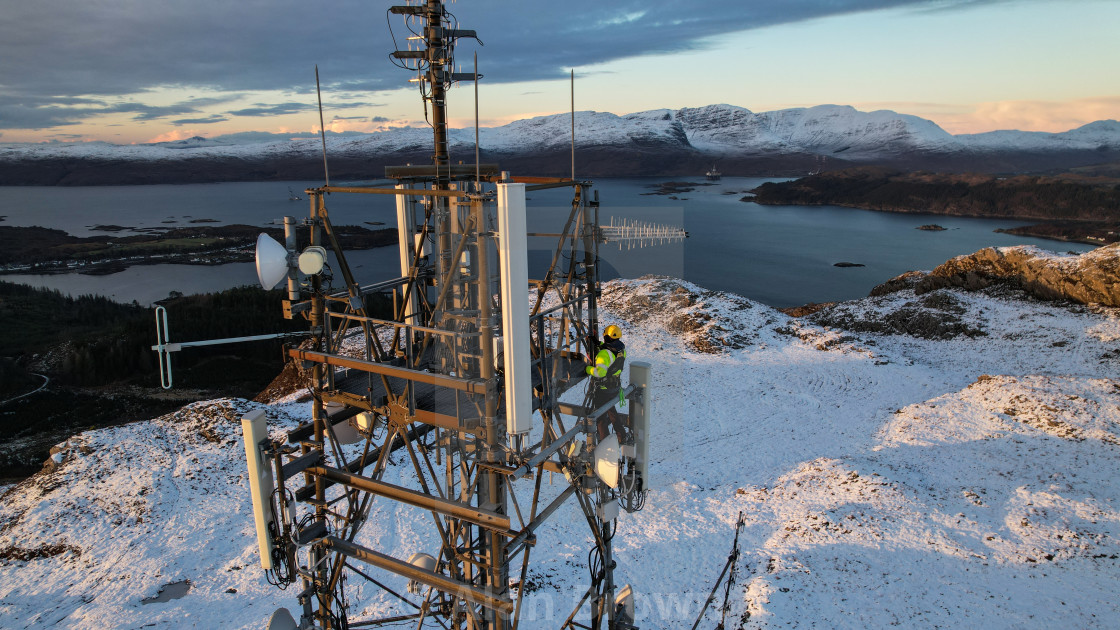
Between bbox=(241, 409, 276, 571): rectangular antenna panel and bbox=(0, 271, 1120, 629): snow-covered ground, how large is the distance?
5.60m

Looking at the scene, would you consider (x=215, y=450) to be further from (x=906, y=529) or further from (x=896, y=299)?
(x=896, y=299)

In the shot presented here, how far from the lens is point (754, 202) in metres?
161

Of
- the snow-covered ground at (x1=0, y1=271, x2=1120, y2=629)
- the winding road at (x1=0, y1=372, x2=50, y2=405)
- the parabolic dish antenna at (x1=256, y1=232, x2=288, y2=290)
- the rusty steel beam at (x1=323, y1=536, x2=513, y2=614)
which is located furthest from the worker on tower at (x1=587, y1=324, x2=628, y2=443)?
the winding road at (x1=0, y1=372, x2=50, y2=405)

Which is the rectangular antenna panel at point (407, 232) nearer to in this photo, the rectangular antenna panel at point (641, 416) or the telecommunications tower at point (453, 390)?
the telecommunications tower at point (453, 390)

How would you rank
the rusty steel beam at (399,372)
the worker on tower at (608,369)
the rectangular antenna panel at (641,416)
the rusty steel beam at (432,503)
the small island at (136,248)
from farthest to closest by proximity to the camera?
the small island at (136,248), the rectangular antenna panel at (641,416), the worker on tower at (608,369), the rusty steel beam at (432,503), the rusty steel beam at (399,372)

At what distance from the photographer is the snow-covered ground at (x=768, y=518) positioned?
11.7m

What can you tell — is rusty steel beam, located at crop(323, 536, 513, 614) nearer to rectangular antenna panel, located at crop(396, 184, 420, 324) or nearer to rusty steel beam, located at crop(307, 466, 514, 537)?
rusty steel beam, located at crop(307, 466, 514, 537)

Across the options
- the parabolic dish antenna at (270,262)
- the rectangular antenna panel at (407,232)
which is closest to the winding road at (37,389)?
the rectangular antenna panel at (407,232)

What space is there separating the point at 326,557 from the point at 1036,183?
161 metres

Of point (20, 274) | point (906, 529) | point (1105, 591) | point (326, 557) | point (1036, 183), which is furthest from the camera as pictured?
point (1036, 183)

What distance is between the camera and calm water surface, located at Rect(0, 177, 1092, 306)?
247 feet

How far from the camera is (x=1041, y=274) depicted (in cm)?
3612

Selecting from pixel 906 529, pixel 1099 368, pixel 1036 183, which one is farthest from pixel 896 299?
pixel 1036 183

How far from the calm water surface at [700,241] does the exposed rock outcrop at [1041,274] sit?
84.0 ft
